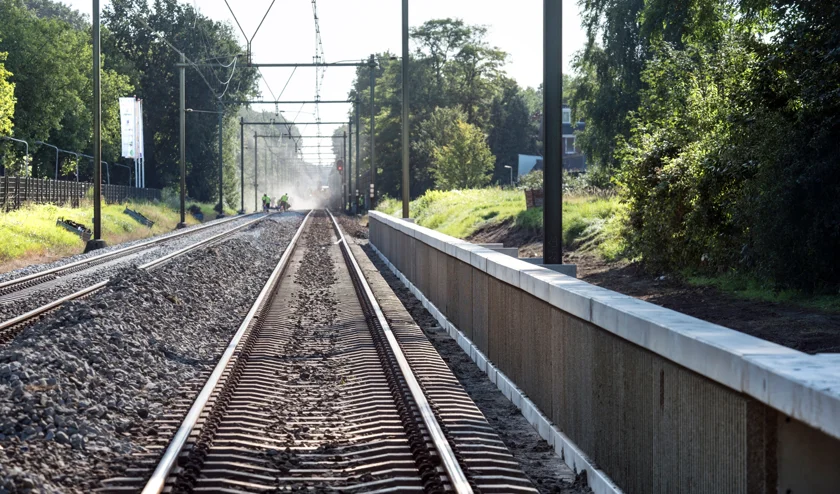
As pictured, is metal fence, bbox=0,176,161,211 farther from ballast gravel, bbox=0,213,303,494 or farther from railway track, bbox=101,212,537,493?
railway track, bbox=101,212,537,493

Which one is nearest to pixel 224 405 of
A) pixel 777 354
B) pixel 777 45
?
pixel 777 354

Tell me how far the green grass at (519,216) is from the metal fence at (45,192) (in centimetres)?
1796

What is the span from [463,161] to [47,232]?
136 ft

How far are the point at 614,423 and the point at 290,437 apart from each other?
2845mm

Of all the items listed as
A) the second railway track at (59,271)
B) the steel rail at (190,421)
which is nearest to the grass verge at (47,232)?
the second railway track at (59,271)

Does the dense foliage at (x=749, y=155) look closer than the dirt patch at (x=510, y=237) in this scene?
Yes

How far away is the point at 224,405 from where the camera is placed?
30.3ft

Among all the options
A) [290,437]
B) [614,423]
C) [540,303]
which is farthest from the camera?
[540,303]

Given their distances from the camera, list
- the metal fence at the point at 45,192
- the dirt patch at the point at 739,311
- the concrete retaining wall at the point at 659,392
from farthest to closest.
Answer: the metal fence at the point at 45,192
the dirt patch at the point at 739,311
the concrete retaining wall at the point at 659,392

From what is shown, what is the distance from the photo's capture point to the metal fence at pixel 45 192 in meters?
42.5

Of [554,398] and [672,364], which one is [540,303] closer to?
[554,398]

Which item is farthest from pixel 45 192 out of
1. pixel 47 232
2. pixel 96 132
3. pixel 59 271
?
pixel 59 271

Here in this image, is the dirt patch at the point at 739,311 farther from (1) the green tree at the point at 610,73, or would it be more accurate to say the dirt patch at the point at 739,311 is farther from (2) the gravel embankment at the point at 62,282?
(1) the green tree at the point at 610,73

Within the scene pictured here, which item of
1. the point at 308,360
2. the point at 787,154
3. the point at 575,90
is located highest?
the point at 575,90
